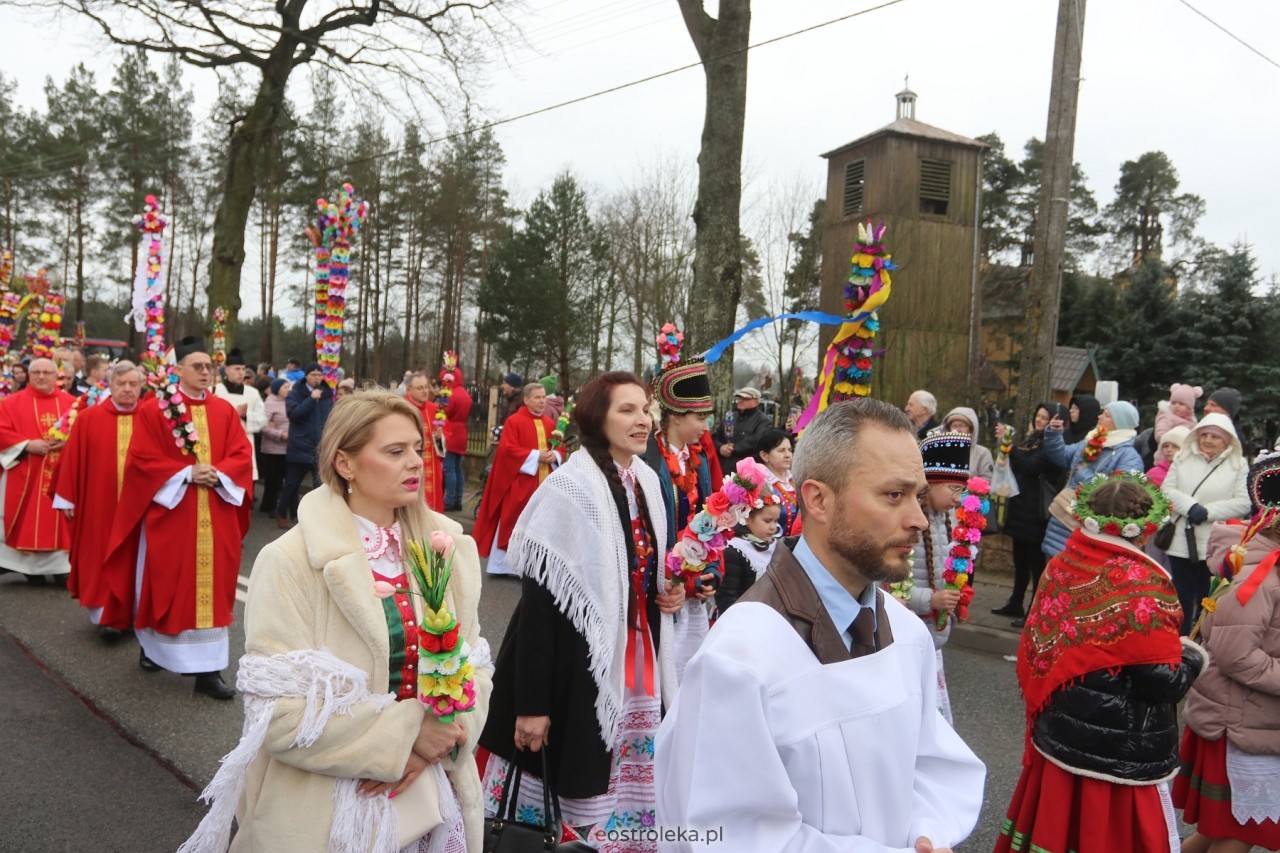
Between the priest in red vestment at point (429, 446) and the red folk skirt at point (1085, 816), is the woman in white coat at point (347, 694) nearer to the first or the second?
the red folk skirt at point (1085, 816)

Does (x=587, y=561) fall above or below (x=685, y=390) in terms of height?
below

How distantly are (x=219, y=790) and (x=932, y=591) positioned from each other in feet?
9.74

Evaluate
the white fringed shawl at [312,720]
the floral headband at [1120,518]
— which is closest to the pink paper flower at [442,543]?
the white fringed shawl at [312,720]

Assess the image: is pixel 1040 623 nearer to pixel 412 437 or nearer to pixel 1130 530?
pixel 1130 530

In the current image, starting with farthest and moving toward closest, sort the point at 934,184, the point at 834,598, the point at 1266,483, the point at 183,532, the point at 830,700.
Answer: the point at 934,184 < the point at 183,532 < the point at 1266,483 < the point at 834,598 < the point at 830,700

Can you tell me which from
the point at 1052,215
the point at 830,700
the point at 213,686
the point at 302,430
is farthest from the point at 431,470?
the point at 830,700

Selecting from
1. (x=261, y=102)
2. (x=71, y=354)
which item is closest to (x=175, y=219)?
(x=261, y=102)

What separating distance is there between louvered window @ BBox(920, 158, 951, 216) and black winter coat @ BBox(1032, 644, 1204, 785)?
30.0 meters

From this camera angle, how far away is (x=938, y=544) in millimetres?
4230

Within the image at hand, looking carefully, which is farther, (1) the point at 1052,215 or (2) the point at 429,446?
(2) the point at 429,446

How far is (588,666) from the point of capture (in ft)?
10.8

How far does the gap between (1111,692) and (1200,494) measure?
4.33 m

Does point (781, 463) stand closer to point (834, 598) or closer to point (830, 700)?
point (834, 598)

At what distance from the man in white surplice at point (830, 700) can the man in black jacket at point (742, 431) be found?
7.72 metres
